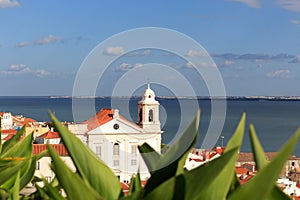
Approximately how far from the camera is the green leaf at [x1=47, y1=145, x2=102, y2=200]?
1.95ft

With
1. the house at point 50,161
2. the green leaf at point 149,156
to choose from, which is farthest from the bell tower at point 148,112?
the green leaf at point 149,156

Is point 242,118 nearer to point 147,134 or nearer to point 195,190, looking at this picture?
point 195,190

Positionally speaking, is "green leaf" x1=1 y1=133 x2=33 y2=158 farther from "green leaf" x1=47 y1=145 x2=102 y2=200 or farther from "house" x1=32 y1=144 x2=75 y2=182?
"green leaf" x1=47 y1=145 x2=102 y2=200

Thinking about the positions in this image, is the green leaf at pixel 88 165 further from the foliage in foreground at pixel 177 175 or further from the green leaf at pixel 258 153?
the green leaf at pixel 258 153

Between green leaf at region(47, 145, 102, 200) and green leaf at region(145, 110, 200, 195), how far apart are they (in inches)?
4.9

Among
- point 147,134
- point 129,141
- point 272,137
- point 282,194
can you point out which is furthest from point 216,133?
point 272,137

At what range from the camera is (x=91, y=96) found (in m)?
1.29

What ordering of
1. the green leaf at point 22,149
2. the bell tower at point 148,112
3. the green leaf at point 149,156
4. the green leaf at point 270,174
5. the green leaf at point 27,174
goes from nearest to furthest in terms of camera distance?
the green leaf at point 270,174 → the green leaf at point 149,156 → the green leaf at point 27,174 → the green leaf at point 22,149 → the bell tower at point 148,112

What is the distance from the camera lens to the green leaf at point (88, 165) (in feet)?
2.16

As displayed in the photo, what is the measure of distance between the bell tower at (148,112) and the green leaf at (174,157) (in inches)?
706

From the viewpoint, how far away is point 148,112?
19609mm

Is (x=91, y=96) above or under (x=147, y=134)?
Answer: under

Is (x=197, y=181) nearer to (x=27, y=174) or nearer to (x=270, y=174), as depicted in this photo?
(x=270, y=174)

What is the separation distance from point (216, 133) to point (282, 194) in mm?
506
